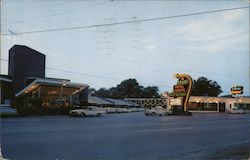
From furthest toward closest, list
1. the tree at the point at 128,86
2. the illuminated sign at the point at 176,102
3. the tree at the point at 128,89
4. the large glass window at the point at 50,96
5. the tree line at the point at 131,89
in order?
the illuminated sign at the point at 176,102 → the large glass window at the point at 50,96 → the tree line at the point at 131,89 → the tree at the point at 128,89 → the tree at the point at 128,86

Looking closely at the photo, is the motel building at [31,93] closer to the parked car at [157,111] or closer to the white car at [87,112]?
the white car at [87,112]

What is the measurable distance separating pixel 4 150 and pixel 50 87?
22717mm

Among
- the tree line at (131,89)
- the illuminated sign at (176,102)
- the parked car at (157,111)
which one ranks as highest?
the tree line at (131,89)

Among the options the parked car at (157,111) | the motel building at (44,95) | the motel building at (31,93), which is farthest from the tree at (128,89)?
the parked car at (157,111)

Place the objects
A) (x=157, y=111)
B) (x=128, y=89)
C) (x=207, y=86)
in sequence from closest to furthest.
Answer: (x=128, y=89), (x=207, y=86), (x=157, y=111)

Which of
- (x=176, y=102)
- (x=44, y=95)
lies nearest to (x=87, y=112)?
(x=44, y=95)

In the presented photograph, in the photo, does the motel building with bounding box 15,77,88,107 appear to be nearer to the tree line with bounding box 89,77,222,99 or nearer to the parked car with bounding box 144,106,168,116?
the parked car with bounding box 144,106,168,116

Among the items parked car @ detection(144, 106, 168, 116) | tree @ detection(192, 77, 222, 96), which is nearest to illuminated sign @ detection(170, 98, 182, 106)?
parked car @ detection(144, 106, 168, 116)

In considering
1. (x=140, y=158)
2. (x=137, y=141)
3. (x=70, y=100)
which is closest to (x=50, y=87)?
(x=70, y=100)

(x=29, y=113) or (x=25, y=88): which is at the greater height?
(x=25, y=88)

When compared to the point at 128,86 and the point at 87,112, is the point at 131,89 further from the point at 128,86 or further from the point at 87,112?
the point at 87,112

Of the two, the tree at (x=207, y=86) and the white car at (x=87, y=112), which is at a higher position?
the tree at (x=207, y=86)

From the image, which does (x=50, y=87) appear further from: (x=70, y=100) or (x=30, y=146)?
(x=30, y=146)

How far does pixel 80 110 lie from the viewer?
27.1 meters
